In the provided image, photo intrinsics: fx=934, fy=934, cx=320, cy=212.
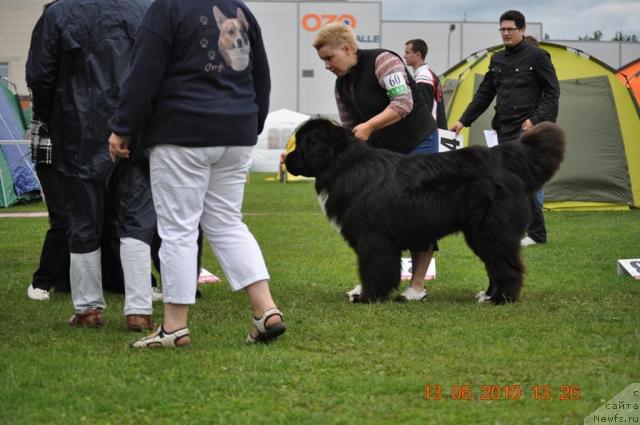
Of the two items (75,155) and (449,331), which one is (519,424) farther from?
(75,155)

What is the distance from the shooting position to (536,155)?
5.58 metres

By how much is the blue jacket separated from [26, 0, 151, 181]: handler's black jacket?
0.86 meters

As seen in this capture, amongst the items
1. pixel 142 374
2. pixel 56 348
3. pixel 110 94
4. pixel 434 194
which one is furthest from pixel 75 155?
pixel 434 194

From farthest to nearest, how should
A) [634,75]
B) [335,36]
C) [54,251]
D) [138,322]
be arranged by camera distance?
[634,75] < [54,251] < [335,36] < [138,322]

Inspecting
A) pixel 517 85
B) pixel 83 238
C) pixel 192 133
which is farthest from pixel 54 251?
pixel 517 85

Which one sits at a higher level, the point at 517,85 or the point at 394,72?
the point at 394,72

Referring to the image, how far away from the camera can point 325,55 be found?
5.87m

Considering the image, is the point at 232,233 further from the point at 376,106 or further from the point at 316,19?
the point at 316,19

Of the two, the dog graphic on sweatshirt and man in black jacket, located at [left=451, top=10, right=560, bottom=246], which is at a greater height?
the dog graphic on sweatshirt

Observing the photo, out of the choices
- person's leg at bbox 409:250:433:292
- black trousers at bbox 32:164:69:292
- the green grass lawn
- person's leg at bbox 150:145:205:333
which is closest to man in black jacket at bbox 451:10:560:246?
the green grass lawn

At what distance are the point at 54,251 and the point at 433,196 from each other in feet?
8.50

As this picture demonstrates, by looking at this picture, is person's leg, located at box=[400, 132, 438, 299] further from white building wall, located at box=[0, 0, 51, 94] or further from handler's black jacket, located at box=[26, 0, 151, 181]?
white building wall, located at box=[0, 0, 51, 94]

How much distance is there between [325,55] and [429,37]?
3499cm

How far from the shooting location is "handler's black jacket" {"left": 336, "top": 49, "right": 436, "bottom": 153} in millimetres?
5887
